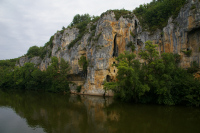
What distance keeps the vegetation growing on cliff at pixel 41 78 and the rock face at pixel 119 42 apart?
312cm

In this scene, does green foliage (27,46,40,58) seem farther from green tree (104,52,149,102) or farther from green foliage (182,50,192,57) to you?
green foliage (182,50,192,57)

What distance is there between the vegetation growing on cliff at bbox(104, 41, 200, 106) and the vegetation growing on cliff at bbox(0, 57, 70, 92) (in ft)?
60.9

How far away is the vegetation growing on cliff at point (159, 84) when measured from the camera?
57.0ft

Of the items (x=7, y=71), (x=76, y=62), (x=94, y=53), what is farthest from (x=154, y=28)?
(x=7, y=71)

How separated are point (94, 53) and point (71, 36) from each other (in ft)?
46.6

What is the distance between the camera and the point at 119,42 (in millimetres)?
31578

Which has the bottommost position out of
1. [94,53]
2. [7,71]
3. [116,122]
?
[116,122]

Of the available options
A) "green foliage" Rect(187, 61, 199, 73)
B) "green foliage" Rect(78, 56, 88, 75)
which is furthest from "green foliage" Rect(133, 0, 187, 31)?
"green foliage" Rect(78, 56, 88, 75)

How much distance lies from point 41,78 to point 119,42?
970 inches

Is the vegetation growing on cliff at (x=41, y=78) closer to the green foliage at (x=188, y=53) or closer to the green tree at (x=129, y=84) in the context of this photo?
the green tree at (x=129, y=84)

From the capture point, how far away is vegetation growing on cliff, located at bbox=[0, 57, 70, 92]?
35.2m

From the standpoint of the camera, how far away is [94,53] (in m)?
30.9

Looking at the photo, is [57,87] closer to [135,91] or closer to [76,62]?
[76,62]

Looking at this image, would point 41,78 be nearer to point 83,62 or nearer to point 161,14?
point 83,62
